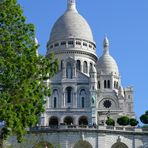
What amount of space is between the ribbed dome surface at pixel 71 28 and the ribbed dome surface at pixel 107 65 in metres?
5.85

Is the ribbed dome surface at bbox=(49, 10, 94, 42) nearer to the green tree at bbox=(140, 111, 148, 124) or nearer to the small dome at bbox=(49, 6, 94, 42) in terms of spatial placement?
the small dome at bbox=(49, 6, 94, 42)

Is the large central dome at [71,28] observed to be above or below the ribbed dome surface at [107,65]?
above

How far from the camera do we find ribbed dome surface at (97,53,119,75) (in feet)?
340

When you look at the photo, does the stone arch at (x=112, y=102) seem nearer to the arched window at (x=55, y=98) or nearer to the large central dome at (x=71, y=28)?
the arched window at (x=55, y=98)

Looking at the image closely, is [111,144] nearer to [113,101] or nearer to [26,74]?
[26,74]

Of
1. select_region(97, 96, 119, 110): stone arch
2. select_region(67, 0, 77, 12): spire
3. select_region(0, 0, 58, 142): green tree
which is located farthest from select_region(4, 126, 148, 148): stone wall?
select_region(67, 0, 77, 12): spire

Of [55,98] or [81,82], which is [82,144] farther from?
[81,82]

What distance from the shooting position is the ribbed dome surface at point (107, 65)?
104m

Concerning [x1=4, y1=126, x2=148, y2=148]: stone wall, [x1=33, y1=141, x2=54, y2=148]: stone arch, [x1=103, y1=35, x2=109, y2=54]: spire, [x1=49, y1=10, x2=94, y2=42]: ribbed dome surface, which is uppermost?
[x1=49, y1=10, x2=94, y2=42]: ribbed dome surface

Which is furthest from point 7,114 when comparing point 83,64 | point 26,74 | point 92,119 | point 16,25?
point 83,64

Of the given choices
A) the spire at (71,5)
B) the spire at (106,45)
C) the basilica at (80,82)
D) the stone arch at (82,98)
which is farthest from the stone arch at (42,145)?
the spire at (71,5)

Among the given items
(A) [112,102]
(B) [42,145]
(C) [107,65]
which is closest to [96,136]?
(B) [42,145]

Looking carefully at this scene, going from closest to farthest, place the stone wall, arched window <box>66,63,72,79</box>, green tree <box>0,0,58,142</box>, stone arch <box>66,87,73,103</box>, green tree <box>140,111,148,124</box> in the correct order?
green tree <box>0,0,58,142</box>, the stone wall, green tree <box>140,111,148,124</box>, stone arch <box>66,87,73,103</box>, arched window <box>66,63,72,79</box>

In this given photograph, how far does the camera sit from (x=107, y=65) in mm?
104062
